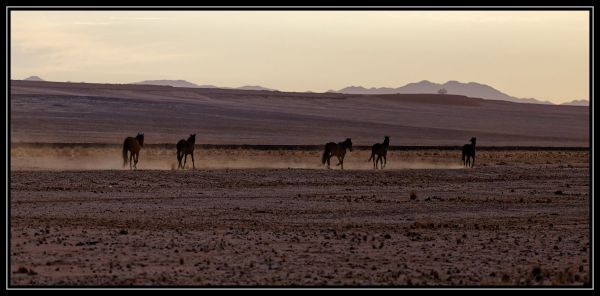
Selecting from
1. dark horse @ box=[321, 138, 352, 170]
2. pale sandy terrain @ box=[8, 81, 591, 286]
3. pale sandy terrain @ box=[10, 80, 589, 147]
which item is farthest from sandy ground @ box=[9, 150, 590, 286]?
pale sandy terrain @ box=[10, 80, 589, 147]

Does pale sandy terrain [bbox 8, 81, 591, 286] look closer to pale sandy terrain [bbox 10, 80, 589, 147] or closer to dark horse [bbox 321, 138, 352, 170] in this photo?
dark horse [bbox 321, 138, 352, 170]

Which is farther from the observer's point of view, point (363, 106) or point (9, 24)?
point (363, 106)

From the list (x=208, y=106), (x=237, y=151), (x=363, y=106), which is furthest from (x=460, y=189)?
(x=363, y=106)

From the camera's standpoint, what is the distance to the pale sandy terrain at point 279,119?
83562 millimetres

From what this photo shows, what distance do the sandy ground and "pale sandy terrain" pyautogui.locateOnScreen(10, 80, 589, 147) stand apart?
32851 mm

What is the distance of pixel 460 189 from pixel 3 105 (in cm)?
2007

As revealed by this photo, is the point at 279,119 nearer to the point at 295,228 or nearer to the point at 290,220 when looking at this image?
the point at 290,220

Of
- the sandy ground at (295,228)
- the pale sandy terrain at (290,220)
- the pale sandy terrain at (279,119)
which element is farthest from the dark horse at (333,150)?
the pale sandy terrain at (279,119)

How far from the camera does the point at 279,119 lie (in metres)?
109

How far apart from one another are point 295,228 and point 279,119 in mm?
85992

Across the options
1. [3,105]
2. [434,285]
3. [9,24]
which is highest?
[9,24]

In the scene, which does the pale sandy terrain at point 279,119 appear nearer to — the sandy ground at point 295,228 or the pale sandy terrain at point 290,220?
the pale sandy terrain at point 290,220

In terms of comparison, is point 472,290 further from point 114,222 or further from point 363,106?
point 363,106

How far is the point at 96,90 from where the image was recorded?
149625 millimetres
